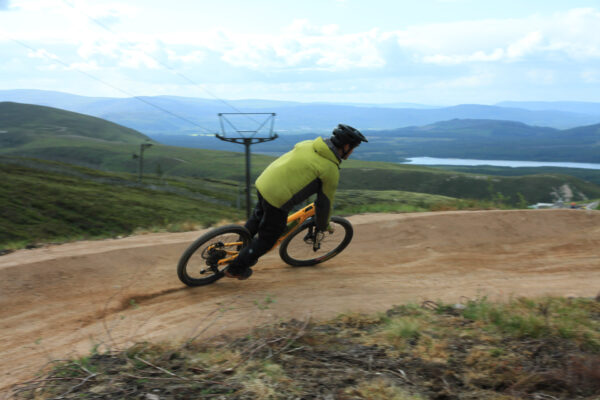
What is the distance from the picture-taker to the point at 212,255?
6.90 metres

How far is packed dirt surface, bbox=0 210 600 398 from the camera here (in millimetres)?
5527

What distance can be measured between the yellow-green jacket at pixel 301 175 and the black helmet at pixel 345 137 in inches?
4.5

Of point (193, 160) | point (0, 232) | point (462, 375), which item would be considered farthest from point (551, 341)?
point (193, 160)

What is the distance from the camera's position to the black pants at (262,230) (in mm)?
6412

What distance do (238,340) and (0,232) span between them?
3562 cm

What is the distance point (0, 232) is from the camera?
34.1m

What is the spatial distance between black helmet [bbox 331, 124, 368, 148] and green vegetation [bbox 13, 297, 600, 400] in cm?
223

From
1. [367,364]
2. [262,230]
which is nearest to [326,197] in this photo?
[262,230]

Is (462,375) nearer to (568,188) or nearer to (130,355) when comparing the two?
(130,355)

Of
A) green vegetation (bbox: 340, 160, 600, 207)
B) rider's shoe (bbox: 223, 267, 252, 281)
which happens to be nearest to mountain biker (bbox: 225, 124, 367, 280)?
rider's shoe (bbox: 223, 267, 252, 281)

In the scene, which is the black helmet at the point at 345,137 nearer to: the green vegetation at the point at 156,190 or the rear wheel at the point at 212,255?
the rear wheel at the point at 212,255

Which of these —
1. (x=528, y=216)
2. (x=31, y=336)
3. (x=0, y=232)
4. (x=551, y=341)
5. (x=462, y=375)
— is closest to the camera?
(x=462, y=375)

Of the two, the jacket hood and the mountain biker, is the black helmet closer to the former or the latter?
the mountain biker

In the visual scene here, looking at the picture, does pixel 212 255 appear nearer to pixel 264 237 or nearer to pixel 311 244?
pixel 264 237
